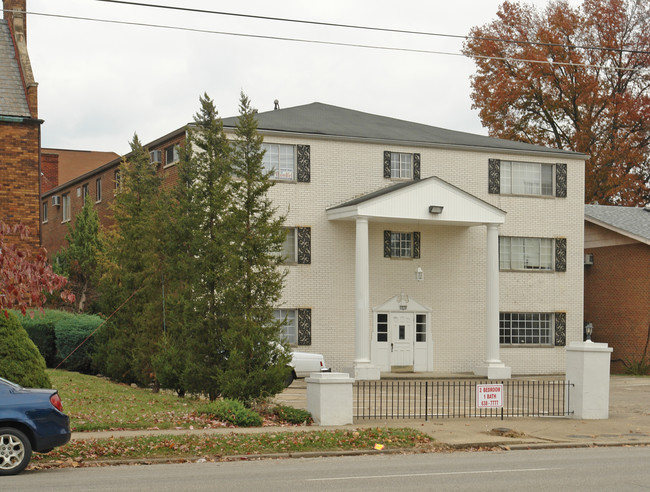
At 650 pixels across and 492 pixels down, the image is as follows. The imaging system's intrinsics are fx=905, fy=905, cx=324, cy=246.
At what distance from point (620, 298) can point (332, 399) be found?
23.4 metres

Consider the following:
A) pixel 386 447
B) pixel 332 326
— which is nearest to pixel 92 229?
pixel 332 326

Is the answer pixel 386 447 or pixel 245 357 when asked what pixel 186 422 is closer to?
pixel 245 357

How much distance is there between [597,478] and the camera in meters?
12.6

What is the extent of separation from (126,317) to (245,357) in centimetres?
789

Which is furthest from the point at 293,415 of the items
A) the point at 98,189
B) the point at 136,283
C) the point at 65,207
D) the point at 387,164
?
the point at 65,207

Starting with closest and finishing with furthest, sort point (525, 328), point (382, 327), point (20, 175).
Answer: point (20, 175), point (382, 327), point (525, 328)

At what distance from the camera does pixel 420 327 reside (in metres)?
34.2

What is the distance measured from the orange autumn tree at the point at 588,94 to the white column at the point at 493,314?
18.4 metres

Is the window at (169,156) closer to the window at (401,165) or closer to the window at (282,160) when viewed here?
the window at (282,160)

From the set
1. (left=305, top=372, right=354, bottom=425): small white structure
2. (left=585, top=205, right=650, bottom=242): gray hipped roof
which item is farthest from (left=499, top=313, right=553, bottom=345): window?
(left=305, top=372, right=354, bottom=425): small white structure

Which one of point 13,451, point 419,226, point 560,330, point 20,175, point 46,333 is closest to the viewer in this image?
point 13,451

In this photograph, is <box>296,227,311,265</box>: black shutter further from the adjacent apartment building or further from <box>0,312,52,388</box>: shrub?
<box>0,312,52,388</box>: shrub

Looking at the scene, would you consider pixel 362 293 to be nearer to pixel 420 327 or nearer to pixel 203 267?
pixel 420 327

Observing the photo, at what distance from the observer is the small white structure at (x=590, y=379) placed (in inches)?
803
